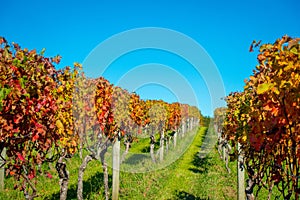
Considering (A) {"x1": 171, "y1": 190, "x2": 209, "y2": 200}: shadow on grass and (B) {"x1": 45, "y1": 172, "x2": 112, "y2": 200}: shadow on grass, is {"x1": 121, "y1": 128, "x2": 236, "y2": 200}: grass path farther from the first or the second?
(B) {"x1": 45, "y1": 172, "x2": 112, "y2": 200}: shadow on grass

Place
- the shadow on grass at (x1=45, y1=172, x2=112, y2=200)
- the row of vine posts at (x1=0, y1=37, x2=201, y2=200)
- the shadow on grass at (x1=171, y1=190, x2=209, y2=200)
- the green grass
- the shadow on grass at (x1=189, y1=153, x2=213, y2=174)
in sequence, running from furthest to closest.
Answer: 1. the shadow on grass at (x1=189, y1=153, x2=213, y2=174)
2. the shadow on grass at (x1=171, y1=190, x2=209, y2=200)
3. the green grass
4. the shadow on grass at (x1=45, y1=172, x2=112, y2=200)
5. the row of vine posts at (x1=0, y1=37, x2=201, y2=200)

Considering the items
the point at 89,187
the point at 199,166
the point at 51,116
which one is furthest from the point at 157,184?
the point at 51,116

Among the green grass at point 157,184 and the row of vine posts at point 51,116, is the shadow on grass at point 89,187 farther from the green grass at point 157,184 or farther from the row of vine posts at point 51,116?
the row of vine posts at point 51,116

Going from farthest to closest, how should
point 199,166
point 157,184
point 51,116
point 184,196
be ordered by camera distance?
point 199,166
point 157,184
point 184,196
point 51,116

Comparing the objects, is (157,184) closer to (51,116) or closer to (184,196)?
(184,196)

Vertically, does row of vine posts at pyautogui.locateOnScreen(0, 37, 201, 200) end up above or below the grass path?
above

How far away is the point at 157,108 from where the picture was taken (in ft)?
67.1

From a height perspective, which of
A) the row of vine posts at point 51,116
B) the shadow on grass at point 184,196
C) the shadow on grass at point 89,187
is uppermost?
the row of vine posts at point 51,116

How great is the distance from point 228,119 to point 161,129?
25.5 ft

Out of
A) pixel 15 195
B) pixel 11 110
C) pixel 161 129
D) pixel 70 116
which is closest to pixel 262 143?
pixel 11 110

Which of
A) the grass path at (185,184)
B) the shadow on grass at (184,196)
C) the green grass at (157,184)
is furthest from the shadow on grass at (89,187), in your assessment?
the shadow on grass at (184,196)

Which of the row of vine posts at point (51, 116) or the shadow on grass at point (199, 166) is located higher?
the row of vine posts at point (51, 116)

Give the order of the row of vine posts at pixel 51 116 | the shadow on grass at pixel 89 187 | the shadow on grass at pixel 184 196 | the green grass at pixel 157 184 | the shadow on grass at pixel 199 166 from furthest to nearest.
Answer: the shadow on grass at pixel 199 166
the shadow on grass at pixel 184 196
the green grass at pixel 157 184
the shadow on grass at pixel 89 187
the row of vine posts at pixel 51 116

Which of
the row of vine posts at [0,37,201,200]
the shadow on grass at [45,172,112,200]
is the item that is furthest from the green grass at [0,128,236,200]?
the row of vine posts at [0,37,201,200]
